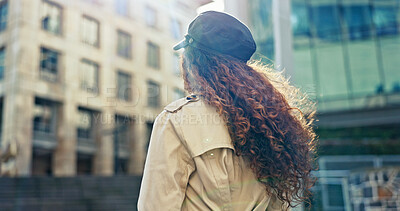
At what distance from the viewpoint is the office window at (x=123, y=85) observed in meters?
27.1

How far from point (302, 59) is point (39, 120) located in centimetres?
1510

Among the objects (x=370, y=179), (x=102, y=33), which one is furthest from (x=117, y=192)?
(x=102, y=33)

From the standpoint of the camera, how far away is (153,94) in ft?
95.5

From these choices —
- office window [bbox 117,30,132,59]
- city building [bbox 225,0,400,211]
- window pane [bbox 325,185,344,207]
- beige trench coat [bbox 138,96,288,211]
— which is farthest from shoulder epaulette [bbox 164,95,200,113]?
office window [bbox 117,30,132,59]

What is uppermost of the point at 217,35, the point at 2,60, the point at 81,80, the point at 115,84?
the point at 2,60

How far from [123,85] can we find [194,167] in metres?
26.7

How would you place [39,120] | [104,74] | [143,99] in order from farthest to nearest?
[143,99], [104,74], [39,120]

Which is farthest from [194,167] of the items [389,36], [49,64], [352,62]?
[49,64]

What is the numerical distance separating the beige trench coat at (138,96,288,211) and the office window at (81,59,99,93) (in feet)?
79.1

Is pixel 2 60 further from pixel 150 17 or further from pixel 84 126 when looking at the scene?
pixel 150 17

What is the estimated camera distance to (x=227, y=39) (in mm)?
1629

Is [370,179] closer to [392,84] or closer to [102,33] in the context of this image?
[392,84]

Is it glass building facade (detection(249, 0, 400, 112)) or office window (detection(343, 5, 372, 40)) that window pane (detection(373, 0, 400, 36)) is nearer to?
glass building facade (detection(249, 0, 400, 112))

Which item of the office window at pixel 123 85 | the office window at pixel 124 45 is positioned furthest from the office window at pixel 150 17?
the office window at pixel 123 85
